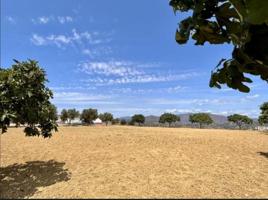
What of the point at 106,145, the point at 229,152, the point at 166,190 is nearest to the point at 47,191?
the point at 166,190

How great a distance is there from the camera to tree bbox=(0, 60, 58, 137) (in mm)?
10724

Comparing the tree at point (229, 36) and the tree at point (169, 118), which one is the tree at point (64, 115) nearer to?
the tree at point (169, 118)

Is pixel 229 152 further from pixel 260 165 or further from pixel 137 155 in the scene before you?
pixel 137 155

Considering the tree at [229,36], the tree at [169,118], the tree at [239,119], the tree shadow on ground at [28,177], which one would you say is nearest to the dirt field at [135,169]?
the tree shadow on ground at [28,177]

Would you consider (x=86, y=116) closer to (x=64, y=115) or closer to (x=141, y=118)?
(x=64, y=115)

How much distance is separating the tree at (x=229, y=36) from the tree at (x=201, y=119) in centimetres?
7194

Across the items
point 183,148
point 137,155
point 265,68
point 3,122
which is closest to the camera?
point 265,68

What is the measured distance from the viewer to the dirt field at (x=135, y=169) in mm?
11633

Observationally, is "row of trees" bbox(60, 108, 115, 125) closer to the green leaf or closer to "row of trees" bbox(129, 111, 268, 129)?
"row of trees" bbox(129, 111, 268, 129)

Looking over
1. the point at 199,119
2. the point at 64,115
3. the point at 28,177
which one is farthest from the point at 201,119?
the point at 28,177

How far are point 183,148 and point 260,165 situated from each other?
500 cm

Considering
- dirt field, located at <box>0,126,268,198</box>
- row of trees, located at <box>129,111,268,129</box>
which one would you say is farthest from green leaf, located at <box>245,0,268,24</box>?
row of trees, located at <box>129,111,268,129</box>

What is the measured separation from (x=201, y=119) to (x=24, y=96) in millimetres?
64581

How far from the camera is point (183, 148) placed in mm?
19234
